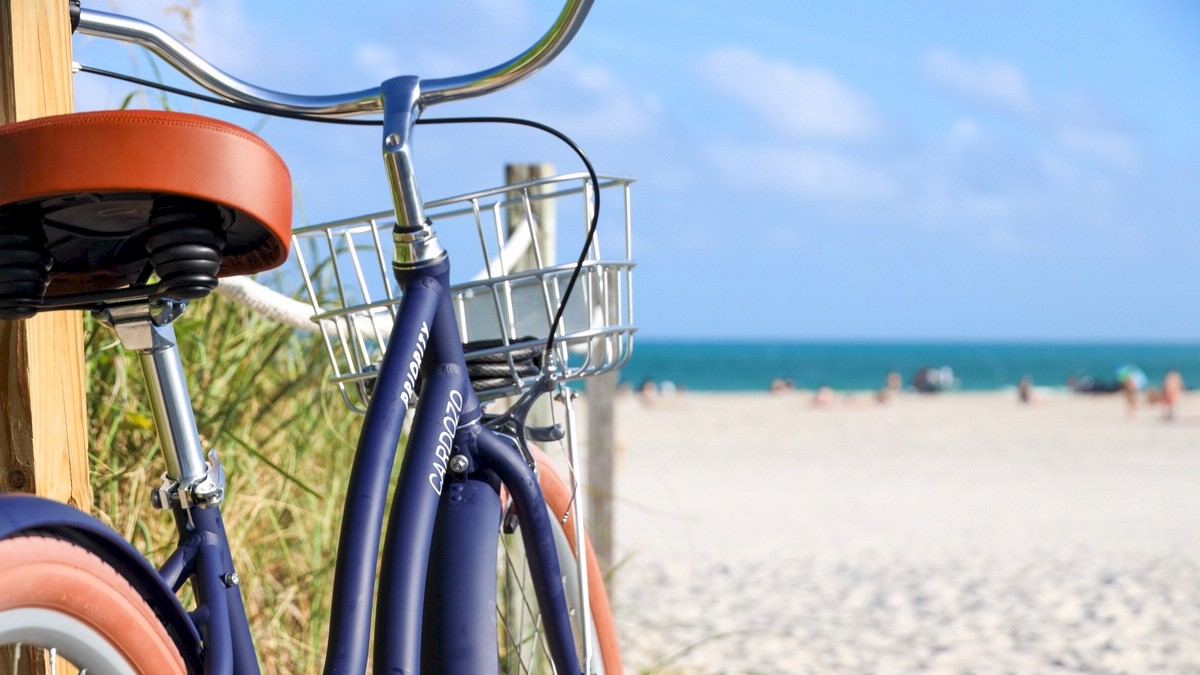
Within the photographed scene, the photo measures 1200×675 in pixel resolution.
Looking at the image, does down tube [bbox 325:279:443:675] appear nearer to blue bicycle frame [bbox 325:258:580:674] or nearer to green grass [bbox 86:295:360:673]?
blue bicycle frame [bbox 325:258:580:674]

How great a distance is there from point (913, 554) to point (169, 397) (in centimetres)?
649

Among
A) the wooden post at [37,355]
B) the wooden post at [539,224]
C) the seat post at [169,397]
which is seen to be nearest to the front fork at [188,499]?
the seat post at [169,397]

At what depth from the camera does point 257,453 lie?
8.20ft

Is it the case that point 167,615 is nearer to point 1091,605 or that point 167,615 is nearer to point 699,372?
point 1091,605

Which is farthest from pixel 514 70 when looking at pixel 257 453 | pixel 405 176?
pixel 257 453

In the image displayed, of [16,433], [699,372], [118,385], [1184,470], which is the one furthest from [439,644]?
[699,372]

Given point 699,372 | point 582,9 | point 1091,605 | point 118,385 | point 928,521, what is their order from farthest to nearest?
point 699,372 < point 928,521 < point 1091,605 < point 118,385 < point 582,9

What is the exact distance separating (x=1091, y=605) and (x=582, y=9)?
5005 mm

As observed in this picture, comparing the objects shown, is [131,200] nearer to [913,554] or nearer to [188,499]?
[188,499]

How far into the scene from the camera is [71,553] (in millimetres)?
1133

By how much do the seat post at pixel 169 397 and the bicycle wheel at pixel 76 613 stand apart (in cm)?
20

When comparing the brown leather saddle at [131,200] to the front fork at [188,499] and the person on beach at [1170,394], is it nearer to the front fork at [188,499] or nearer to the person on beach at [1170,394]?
the front fork at [188,499]

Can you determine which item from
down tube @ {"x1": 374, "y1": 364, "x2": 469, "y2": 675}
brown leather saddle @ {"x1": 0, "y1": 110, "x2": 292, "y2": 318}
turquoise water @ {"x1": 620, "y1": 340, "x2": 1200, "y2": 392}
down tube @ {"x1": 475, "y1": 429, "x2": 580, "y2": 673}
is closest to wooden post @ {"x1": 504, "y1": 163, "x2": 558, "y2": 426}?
down tube @ {"x1": 475, "y1": 429, "x2": 580, "y2": 673}

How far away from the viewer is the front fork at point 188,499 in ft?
4.31
